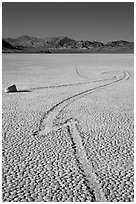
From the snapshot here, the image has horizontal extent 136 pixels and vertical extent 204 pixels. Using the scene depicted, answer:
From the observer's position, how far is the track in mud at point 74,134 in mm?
4004

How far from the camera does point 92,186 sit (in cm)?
400

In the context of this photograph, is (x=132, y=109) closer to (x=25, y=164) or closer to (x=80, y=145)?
(x=80, y=145)

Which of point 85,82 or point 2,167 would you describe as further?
point 85,82

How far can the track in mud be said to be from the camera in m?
4.00

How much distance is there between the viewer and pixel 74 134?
6.11m

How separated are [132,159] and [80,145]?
39.0 inches

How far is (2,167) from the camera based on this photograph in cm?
455

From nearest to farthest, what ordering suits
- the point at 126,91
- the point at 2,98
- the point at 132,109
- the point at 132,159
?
the point at 132,159, the point at 132,109, the point at 2,98, the point at 126,91

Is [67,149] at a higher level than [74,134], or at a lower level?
lower

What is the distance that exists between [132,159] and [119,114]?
2.90 meters

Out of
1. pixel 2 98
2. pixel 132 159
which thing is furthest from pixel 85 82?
pixel 132 159

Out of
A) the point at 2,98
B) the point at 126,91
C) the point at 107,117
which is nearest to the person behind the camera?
the point at 107,117

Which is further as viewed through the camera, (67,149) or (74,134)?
(74,134)

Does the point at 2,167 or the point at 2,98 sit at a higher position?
the point at 2,98
